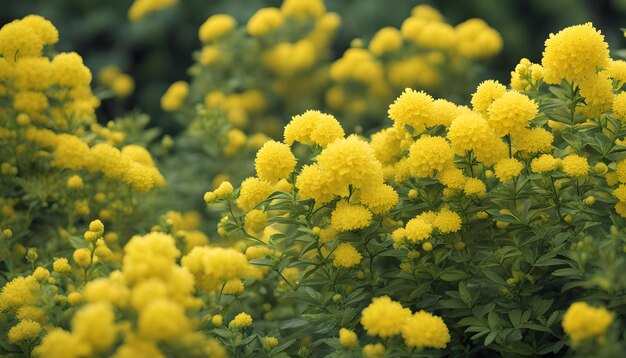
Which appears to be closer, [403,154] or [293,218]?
[293,218]

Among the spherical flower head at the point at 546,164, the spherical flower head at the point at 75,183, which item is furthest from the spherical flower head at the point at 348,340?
the spherical flower head at the point at 75,183

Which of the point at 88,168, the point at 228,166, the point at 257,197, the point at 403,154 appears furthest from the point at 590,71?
the point at 228,166

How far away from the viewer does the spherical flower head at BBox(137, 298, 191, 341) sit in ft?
5.63

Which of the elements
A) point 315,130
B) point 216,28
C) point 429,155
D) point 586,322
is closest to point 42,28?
point 315,130

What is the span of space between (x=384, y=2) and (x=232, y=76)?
1.69 meters

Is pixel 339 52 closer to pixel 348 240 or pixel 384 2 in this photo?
pixel 384 2

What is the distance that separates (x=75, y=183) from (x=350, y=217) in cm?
135

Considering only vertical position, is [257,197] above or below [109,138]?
below

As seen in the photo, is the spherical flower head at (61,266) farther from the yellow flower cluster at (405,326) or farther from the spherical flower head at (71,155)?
the yellow flower cluster at (405,326)

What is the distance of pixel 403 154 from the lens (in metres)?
2.77

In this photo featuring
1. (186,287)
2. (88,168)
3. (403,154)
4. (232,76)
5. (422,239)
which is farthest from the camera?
(232,76)

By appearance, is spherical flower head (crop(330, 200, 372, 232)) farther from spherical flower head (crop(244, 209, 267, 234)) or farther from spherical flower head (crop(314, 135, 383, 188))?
spherical flower head (crop(244, 209, 267, 234))

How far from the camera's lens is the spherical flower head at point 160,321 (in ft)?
5.63

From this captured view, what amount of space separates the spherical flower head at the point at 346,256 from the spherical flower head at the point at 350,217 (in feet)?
0.23
